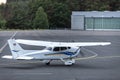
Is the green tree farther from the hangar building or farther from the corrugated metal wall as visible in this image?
the corrugated metal wall

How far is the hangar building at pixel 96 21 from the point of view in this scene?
5017 inches

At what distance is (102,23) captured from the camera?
128375 mm

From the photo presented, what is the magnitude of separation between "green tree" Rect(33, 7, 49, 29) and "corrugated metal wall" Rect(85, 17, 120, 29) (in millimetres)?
14216

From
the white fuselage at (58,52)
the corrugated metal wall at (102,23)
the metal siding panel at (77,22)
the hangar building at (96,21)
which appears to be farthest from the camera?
the metal siding panel at (77,22)

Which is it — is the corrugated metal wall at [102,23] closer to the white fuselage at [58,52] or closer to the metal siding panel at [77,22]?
the metal siding panel at [77,22]

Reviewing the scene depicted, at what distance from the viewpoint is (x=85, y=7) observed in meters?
154

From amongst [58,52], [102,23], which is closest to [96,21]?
[102,23]

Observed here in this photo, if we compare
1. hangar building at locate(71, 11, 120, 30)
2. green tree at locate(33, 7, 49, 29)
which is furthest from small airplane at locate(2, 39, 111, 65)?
green tree at locate(33, 7, 49, 29)

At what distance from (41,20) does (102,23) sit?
62.3 feet

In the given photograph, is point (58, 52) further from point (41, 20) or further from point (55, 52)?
point (41, 20)

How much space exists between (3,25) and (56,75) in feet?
402

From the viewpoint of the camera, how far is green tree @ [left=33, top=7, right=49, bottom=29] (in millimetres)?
136950

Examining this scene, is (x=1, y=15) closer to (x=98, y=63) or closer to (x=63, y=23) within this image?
(x=63, y=23)

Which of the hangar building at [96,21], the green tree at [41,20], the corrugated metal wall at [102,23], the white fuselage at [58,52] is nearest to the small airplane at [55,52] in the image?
the white fuselage at [58,52]
